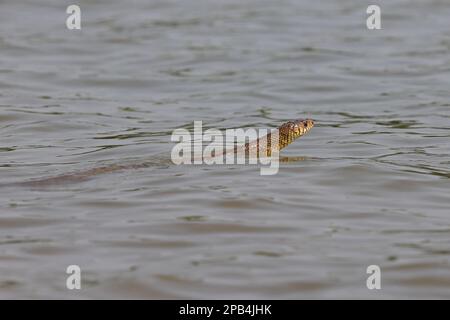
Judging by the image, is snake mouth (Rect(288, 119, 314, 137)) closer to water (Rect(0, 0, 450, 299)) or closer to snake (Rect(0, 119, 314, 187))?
snake (Rect(0, 119, 314, 187))

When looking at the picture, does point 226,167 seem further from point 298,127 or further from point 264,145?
point 298,127

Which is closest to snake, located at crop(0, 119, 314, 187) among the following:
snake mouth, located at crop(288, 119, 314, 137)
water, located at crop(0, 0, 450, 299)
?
snake mouth, located at crop(288, 119, 314, 137)

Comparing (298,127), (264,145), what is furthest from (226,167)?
(298,127)

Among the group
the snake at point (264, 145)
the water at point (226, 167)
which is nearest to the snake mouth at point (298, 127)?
the snake at point (264, 145)

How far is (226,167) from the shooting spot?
9.45 meters

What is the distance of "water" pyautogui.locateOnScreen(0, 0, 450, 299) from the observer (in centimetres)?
676

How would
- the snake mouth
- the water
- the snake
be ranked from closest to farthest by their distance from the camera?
1. the water
2. the snake
3. the snake mouth

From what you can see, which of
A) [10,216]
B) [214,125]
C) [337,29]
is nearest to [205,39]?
[337,29]

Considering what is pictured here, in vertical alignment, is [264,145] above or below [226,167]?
above

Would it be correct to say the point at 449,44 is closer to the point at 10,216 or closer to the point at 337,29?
the point at 337,29

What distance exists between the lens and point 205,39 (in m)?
15.9

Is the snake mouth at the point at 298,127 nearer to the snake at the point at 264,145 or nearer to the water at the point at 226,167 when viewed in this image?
the snake at the point at 264,145

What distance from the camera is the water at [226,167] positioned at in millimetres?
6762
